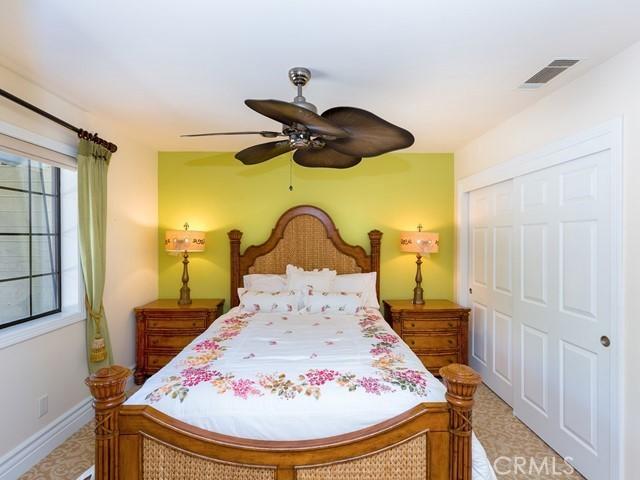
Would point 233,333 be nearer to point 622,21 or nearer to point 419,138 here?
point 419,138

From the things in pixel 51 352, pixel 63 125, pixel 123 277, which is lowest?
pixel 51 352

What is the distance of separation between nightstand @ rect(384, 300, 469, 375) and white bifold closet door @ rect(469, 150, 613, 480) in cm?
27

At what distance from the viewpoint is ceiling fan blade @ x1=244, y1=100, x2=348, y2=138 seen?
1463mm

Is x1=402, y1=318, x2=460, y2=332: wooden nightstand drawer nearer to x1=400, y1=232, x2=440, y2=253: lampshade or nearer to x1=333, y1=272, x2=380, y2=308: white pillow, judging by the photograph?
x1=333, y1=272, x2=380, y2=308: white pillow

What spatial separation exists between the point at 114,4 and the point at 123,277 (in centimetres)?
246

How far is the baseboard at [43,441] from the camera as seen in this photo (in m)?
2.06

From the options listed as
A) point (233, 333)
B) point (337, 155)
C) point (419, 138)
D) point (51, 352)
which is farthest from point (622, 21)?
point (51, 352)

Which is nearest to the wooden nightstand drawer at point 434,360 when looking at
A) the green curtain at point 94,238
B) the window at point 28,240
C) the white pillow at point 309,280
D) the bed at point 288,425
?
the white pillow at point 309,280

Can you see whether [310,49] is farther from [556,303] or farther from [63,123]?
[556,303]

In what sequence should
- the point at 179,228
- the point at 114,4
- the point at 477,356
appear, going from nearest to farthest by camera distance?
the point at 114,4 → the point at 477,356 → the point at 179,228

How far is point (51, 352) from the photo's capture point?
240cm

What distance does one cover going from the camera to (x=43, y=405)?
2.33 m

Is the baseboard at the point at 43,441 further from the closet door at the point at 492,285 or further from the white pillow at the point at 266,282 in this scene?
the closet door at the point at 492,285

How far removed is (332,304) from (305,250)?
866 millimetres
